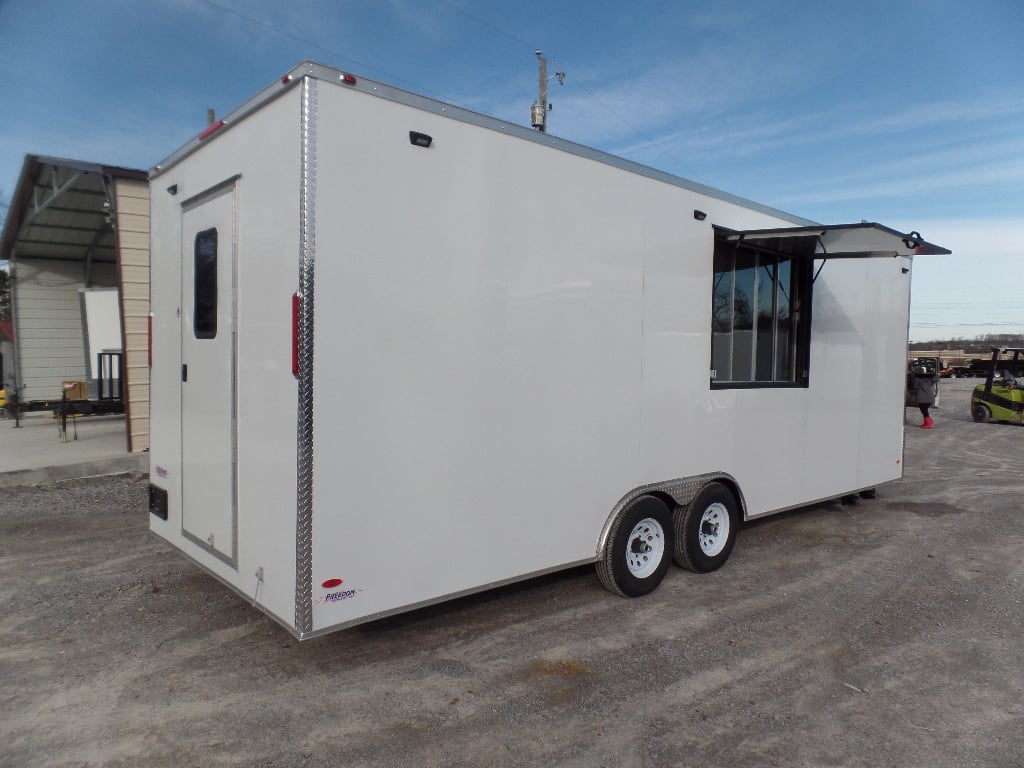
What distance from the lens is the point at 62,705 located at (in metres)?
3.20

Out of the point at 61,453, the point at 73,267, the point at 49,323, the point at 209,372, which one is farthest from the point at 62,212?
the point at 209,372

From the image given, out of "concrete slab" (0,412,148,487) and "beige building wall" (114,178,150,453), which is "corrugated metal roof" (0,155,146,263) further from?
"concrete slab" (0,412,148,487)

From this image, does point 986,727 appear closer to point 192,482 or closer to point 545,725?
point 545,725

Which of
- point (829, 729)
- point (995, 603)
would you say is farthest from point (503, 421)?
point (995, 603)

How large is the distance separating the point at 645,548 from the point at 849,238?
113 inches

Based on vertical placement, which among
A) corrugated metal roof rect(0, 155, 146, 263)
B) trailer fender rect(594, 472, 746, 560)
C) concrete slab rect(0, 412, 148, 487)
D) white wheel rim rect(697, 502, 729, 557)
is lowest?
concrete slab rect(0, 412, 148, 487)

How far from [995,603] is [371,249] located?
4896mm

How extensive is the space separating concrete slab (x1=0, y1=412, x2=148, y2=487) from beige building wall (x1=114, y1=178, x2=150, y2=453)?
50 centimetres

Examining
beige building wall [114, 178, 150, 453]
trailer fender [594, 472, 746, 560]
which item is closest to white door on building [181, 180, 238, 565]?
trailer fender [594, 472, 746, 560]

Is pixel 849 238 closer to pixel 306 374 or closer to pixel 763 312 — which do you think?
pixel 763 312

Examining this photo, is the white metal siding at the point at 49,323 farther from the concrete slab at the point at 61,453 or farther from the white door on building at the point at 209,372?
the white door on building at the point at 209,372

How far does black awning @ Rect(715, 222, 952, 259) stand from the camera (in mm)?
4902

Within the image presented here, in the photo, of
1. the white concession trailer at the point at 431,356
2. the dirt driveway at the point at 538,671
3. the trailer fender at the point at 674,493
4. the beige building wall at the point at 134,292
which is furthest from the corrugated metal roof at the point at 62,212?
the trailer fender at the point at 674,493

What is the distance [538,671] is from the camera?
360 centimetres
